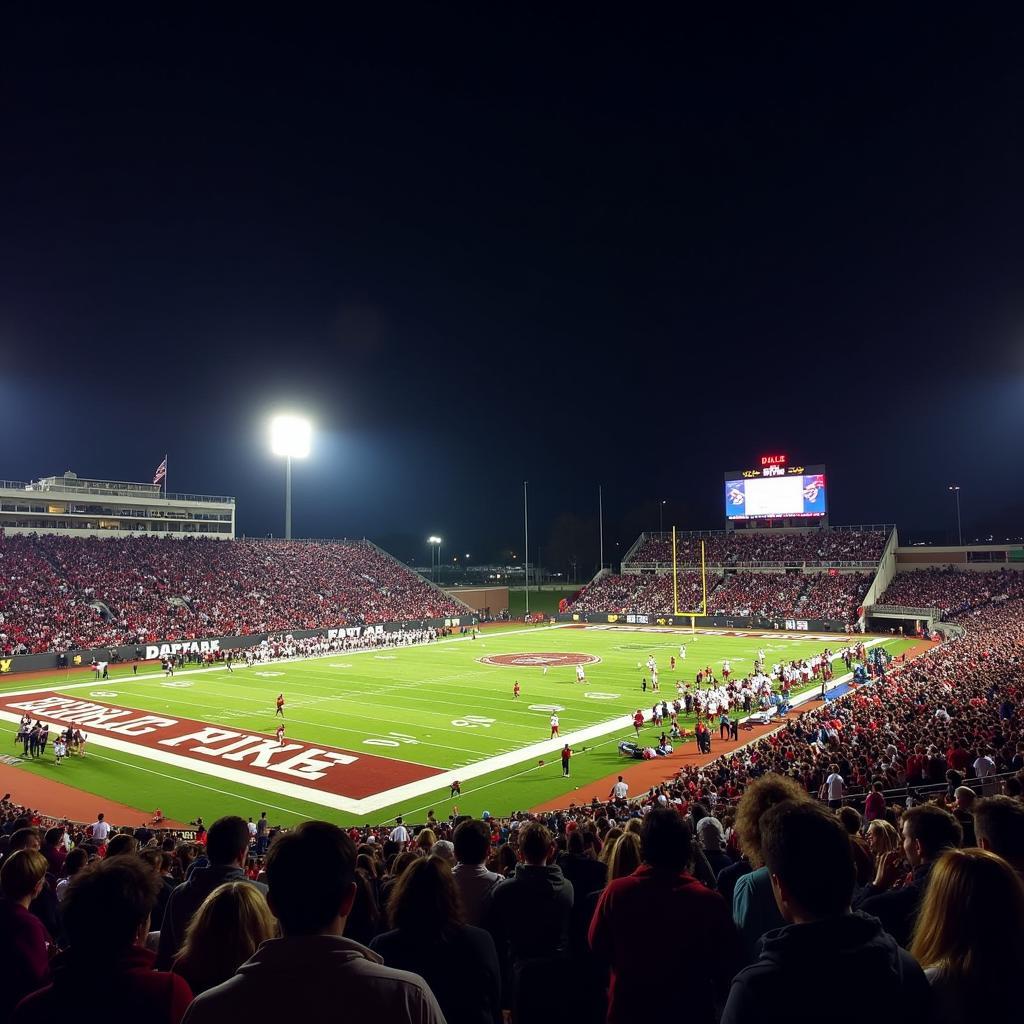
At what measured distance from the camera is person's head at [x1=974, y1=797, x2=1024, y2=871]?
339 cm

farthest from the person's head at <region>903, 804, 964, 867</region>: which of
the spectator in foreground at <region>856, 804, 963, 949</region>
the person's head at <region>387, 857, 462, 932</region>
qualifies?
the person's head at <region>387, 857, 462, 932</region>

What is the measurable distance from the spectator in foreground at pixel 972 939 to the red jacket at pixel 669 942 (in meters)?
1.00

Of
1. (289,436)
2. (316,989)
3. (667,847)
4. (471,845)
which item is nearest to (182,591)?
(289,436)

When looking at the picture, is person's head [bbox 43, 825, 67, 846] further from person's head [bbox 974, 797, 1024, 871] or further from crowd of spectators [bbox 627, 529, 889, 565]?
crowd of spectators [bbox 627, 529, 889, 565]

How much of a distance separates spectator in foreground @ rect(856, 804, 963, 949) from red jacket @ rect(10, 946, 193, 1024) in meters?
3.22

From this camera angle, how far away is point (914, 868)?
433 centimetres

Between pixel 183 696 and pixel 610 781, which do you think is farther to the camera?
pixel 183 696

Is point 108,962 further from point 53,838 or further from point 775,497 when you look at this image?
point 775,497

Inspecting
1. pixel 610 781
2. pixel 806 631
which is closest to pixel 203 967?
pixel 610 781

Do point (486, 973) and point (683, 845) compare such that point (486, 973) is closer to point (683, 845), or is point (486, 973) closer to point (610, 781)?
point (683, 845)

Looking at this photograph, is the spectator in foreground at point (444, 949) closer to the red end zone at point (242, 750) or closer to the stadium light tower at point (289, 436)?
the red end zone at point (242, 750)

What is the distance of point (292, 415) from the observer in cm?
7444

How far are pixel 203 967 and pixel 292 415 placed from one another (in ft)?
247

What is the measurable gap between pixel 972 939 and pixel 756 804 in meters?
2.18
